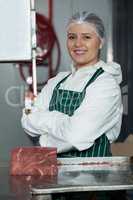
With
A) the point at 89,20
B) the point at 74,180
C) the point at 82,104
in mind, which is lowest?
the point at 74,180

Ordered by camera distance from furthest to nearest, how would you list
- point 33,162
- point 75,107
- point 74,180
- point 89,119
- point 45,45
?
point 45,45 < point 75,107 < point 89,119 < point 33,162 < point 74,180

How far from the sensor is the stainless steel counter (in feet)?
3.23

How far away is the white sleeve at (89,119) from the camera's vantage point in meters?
1.36

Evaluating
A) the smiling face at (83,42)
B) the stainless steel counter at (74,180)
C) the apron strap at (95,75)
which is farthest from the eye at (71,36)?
the stainless steel counter at (74,180)

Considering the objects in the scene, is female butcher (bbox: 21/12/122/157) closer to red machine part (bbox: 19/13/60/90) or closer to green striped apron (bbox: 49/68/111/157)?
green striped apron (bbox: 49/68/111/157)

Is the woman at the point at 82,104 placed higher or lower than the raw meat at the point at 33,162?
higher

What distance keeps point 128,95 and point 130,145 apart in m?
0.27

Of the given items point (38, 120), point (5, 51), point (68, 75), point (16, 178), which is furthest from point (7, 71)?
point (16, 178)

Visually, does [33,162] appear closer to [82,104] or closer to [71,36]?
[82,104]

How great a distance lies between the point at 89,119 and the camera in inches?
53.7

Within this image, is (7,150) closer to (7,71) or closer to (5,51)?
(7,71)

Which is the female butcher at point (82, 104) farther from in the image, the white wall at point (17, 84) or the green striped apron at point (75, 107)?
the white wall at point (17, 84)

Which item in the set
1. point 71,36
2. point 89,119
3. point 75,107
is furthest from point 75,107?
point 71,36

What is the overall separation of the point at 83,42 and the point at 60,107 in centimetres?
22
